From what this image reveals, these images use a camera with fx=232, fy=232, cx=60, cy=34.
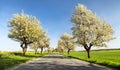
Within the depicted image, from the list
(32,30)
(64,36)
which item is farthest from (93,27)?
(64,36)

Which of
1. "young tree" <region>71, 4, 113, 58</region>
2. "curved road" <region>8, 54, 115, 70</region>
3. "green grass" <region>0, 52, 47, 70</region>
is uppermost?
"young tree" <region>71, 4, 113, 58</region>

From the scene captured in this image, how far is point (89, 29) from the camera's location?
54.1m

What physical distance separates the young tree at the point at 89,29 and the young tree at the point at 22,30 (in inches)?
764

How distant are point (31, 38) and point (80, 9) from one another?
22.3m

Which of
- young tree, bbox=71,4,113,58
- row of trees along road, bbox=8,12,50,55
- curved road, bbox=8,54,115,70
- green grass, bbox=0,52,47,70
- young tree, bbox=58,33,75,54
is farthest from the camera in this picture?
young tree, bbox=58,33,75,54

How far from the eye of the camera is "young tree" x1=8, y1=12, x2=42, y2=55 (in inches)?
2781

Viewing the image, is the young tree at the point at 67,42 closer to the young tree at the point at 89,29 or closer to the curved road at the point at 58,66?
the young tree at the point at 89,29

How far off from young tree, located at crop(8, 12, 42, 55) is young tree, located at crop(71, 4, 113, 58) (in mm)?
19408

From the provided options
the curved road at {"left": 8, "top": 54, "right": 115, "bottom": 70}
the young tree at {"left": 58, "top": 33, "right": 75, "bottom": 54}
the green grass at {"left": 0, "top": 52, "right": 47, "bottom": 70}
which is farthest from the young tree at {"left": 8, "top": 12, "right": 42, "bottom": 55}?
the young tree at {"left": 58, "top": 33, "right": 75, "bottom": 54}

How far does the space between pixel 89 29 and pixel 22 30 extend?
2411 centimetres

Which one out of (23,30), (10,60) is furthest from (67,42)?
(10,60)

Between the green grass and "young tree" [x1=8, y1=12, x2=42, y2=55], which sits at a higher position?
"young tree" [x1=8, y1=12, x2=42, y2=55]

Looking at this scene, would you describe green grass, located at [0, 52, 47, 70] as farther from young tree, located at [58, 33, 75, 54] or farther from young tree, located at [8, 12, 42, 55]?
young tree, located at [58, 33, 75, 54]

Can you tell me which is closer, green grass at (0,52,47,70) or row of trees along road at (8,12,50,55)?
green grass at (0,52,47,70)
